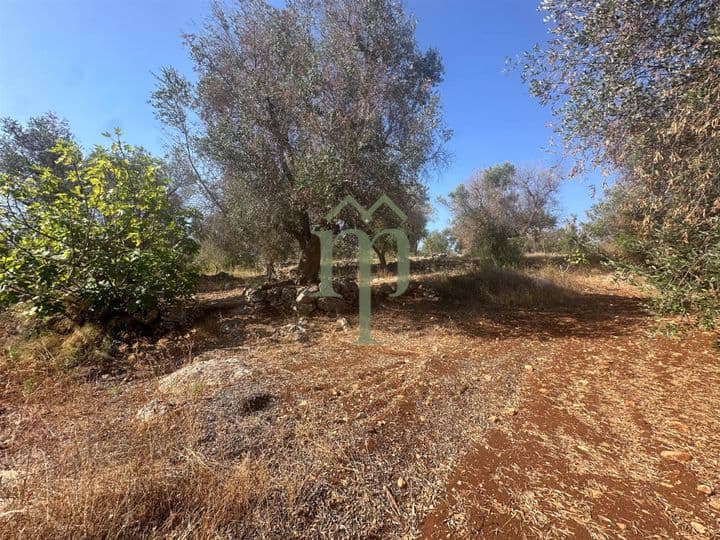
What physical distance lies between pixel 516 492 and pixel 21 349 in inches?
218

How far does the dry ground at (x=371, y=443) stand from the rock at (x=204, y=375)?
5cm

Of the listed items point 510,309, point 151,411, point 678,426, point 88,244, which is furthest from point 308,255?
point 678,426

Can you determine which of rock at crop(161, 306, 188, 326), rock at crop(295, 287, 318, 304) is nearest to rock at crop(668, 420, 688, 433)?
rock at crop(295, 287, 318, 304)

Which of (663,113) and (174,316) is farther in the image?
(174,316)

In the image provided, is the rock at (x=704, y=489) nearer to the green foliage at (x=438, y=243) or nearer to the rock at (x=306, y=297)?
the rock at (x=306, y=297)

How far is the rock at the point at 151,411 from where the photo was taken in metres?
2.42

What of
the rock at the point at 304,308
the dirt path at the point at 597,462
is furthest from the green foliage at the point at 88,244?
the dirt path at the point at 597,462

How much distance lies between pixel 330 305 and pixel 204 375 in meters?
3.21

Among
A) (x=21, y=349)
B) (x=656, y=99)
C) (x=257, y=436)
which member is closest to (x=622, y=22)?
(x=656, y=99)

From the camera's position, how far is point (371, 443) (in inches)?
85.3

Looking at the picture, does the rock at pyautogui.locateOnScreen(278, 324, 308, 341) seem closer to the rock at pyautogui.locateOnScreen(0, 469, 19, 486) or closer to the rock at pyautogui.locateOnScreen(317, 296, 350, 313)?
the rock at pyautogui.locateOnScreen(317, 296, 350, 313)

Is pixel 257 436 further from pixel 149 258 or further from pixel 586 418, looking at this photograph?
pixel 149 258

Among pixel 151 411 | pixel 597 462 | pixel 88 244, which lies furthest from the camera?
pixel 88 244

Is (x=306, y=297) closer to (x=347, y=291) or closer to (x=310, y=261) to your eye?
(x=347, y=291)
